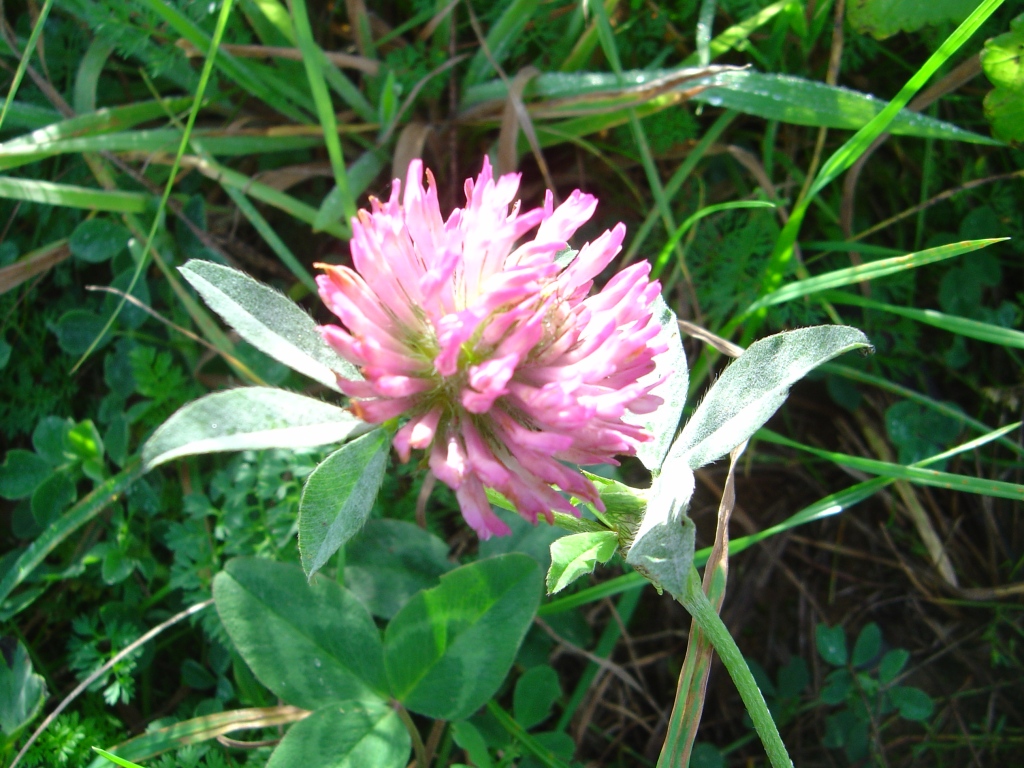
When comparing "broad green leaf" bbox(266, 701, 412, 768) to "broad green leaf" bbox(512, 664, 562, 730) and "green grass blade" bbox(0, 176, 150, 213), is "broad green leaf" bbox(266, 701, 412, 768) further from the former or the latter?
"green grass blade" bbox(0, 176, 150, 213)

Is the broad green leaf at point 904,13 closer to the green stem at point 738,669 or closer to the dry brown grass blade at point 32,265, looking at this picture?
the green stem at point 738,669

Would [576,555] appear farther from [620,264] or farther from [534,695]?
[620,264]

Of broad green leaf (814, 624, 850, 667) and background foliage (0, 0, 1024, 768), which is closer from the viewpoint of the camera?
background foliage (0, 0, 1024, 768)

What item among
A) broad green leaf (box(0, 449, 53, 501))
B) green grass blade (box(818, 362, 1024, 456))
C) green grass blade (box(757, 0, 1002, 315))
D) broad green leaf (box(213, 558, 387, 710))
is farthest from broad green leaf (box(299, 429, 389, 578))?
green grass blade (box(818, 362, 1024, 456))

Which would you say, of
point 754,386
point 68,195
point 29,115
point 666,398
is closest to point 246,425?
point 666,398

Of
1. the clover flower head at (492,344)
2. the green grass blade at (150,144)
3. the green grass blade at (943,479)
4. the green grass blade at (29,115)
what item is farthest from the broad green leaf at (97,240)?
the green grass blade at (943,479)

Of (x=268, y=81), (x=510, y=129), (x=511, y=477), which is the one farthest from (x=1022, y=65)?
(x=268, y=81)

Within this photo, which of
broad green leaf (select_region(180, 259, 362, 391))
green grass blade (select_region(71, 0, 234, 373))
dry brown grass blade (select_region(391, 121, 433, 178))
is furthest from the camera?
dry brown grass blade (select_region(391, 121, 433, 178))
